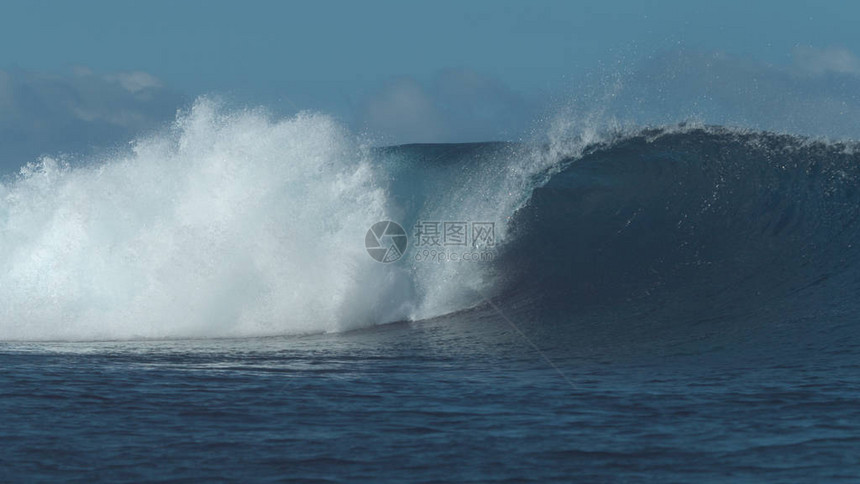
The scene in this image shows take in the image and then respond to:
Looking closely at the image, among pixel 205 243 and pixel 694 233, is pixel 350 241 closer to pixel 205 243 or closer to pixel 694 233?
pixel 205 243

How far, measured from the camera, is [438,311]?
1384cm

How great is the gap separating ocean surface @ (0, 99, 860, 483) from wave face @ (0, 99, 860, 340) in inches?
1.8

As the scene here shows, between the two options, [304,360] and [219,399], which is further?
[304,360]

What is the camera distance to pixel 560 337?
38.8 feet

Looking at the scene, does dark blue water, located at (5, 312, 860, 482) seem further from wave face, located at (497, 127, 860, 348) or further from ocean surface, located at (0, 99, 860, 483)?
wave face, located at (497, 127, 860, 348)

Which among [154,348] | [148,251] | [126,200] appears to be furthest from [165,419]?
[126,200]

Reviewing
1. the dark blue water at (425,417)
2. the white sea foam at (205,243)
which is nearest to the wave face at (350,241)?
the white sea foam at (205,243)

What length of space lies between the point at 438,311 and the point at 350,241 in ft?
5.58

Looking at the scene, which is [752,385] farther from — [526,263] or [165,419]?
[526,263]

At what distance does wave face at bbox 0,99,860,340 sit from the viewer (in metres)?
13.2

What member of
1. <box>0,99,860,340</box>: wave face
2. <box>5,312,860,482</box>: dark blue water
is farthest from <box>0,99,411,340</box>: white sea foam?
<box>5,312,860,482</box>: dark blue water

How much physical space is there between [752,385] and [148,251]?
8955 mm

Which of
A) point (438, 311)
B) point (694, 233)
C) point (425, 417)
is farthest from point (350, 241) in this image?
point (425, 417)

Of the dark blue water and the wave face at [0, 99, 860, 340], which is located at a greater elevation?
the wave face at [0, 99, 860, 340]
